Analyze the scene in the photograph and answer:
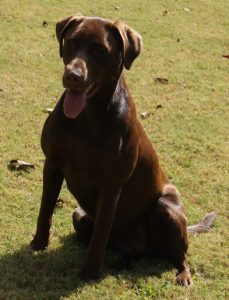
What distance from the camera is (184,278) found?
4.80m

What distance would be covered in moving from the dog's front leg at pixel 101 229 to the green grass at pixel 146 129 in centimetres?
12

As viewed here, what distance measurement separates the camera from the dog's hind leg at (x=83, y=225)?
199 inches

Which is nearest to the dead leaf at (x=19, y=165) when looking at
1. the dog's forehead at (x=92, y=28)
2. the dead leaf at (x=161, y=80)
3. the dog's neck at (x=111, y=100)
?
the dog's neck at (x=111, y=100)

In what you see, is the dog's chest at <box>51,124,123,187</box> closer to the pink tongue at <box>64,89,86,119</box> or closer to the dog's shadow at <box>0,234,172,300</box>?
the pink tongue at <box>64,89,86,119</box>

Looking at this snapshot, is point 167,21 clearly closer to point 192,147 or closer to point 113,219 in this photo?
point 192,147

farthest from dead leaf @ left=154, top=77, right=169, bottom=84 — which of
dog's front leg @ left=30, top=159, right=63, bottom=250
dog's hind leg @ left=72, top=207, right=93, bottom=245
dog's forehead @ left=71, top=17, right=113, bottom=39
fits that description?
dog's forehead @ left=71, top=17, right=113, bottom=39

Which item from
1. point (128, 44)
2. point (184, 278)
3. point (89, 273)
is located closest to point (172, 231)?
point (184, 278)

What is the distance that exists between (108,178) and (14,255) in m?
1.10

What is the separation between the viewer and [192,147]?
718 centimetres

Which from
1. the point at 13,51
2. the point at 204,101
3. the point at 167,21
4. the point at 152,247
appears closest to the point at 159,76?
the point at 204,101

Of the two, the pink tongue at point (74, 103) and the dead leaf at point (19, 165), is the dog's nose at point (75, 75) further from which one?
the dead leaf at point (19, 165)

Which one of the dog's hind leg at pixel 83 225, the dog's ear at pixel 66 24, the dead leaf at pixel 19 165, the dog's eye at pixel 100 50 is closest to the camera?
the dog's eye at pixel 100 50

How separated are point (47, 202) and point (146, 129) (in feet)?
9.49

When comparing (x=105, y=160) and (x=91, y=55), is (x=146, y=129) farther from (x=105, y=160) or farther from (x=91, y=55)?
(x=91, y=55)
